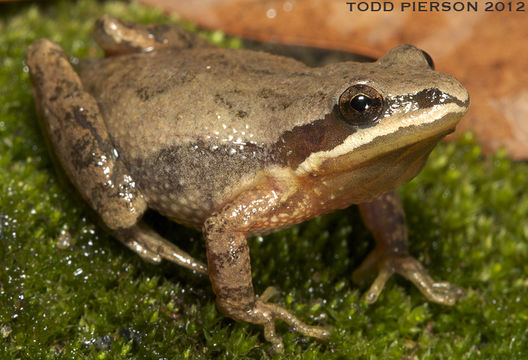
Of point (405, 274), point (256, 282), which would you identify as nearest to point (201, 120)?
point (256, 282)

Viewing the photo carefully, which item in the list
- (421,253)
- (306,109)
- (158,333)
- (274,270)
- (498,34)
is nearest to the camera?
(306,109)

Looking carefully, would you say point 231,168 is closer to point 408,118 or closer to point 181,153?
point 181,153

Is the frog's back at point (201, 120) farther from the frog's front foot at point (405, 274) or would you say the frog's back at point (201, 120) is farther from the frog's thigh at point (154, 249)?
the frog's front foot at point (405, 274)

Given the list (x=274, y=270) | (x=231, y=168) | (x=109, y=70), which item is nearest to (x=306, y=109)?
(x=231, y=168)

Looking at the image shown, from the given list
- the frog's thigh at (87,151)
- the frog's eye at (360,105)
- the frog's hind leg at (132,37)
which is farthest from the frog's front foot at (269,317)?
the frog's hind leg at (132,37)

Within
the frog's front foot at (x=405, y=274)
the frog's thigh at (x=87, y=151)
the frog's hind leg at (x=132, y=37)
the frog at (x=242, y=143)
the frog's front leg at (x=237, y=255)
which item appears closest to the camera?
the frog at (x=242, y=143)
